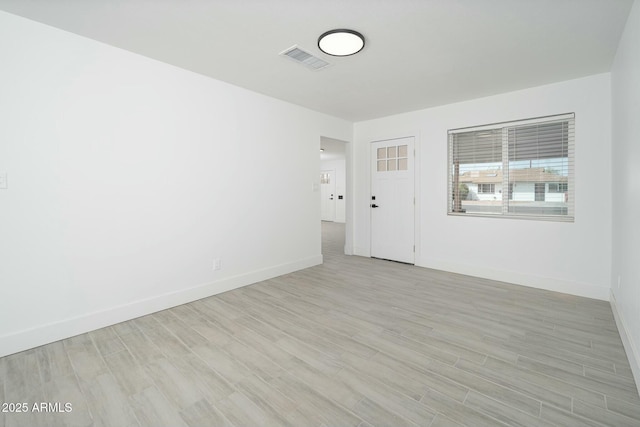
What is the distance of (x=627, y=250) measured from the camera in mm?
2314

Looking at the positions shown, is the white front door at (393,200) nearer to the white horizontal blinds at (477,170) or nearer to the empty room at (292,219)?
the empty room at (292,219)

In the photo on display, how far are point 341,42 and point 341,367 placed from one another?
8.72ft

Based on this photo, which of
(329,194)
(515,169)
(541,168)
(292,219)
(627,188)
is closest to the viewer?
(627,188)

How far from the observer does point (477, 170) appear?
169 inches

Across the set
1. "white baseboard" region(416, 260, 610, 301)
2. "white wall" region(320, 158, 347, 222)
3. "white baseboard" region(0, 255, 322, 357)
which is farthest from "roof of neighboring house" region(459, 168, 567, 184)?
"white wall" region(320, 158, 347, 222)

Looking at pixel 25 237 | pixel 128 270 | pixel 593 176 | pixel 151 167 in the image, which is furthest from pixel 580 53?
pixel 25 237

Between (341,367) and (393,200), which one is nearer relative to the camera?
(341,367)

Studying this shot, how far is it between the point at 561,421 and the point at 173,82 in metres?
4.20

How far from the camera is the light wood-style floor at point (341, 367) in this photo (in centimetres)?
160

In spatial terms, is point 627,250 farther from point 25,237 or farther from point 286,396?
point 25,237

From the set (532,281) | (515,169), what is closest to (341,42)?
(515,169)

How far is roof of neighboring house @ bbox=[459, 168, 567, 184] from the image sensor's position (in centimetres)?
369

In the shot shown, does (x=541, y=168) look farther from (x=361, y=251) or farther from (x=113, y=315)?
(x=113, y=315)

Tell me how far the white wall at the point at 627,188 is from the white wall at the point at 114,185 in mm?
3655
